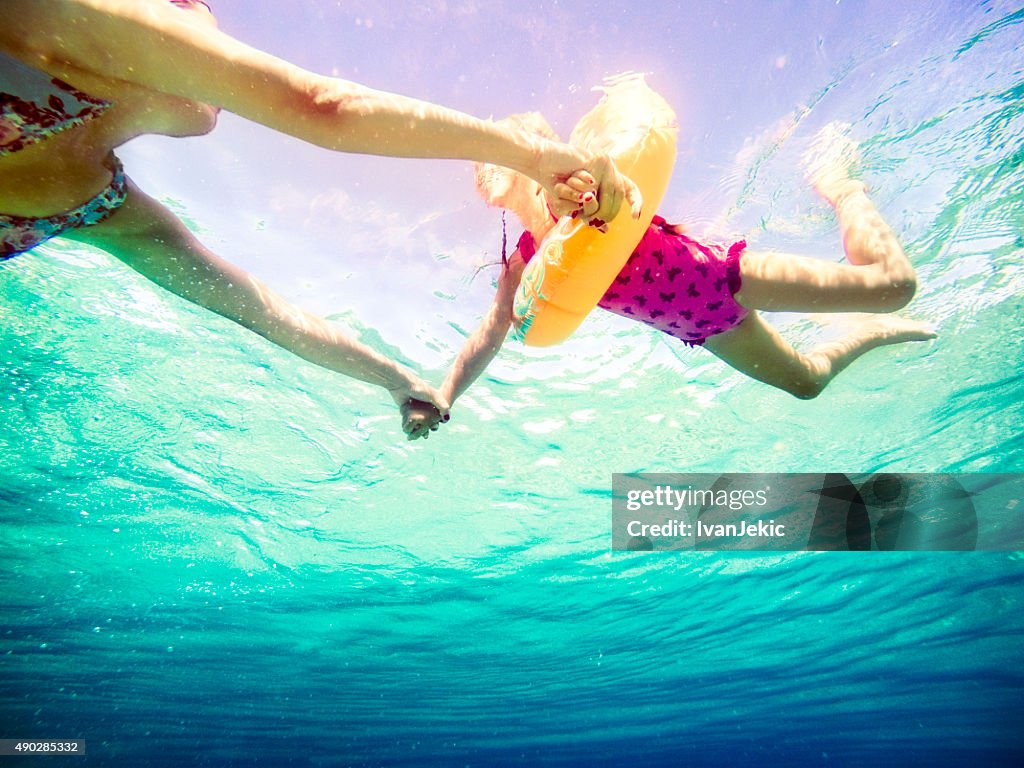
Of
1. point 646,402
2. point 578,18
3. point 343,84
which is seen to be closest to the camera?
point 343,84

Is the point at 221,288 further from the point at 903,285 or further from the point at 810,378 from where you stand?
the point at 903,285

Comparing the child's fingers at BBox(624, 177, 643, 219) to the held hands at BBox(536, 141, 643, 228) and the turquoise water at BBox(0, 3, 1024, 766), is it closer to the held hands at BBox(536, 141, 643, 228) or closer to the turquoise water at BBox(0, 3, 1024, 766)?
the held hands at BBox(536, 141, 643, 228)

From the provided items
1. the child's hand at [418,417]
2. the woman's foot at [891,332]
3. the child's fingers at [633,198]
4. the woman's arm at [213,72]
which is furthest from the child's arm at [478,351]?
the woman's foot at [891,332]

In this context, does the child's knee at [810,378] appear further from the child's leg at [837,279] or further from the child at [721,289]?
the child's leg at [837,279]

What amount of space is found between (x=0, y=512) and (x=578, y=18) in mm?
19688

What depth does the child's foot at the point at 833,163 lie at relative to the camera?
603 centimetres

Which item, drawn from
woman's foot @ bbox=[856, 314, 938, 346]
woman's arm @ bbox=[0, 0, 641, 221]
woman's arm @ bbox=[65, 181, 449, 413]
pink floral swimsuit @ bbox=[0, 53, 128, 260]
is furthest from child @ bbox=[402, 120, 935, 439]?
pink floral swimsuit @ bbox=[0, 53, 128, 260]

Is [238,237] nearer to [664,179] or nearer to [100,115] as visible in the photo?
[100,115]

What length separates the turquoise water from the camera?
22.4ft

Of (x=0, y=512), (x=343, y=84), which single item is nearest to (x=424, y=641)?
(x=0, y=512)

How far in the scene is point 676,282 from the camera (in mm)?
3746

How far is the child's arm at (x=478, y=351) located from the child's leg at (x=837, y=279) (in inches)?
72.2

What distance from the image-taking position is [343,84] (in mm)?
2123

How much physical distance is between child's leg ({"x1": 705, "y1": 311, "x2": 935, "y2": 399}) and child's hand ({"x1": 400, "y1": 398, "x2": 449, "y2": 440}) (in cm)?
247
